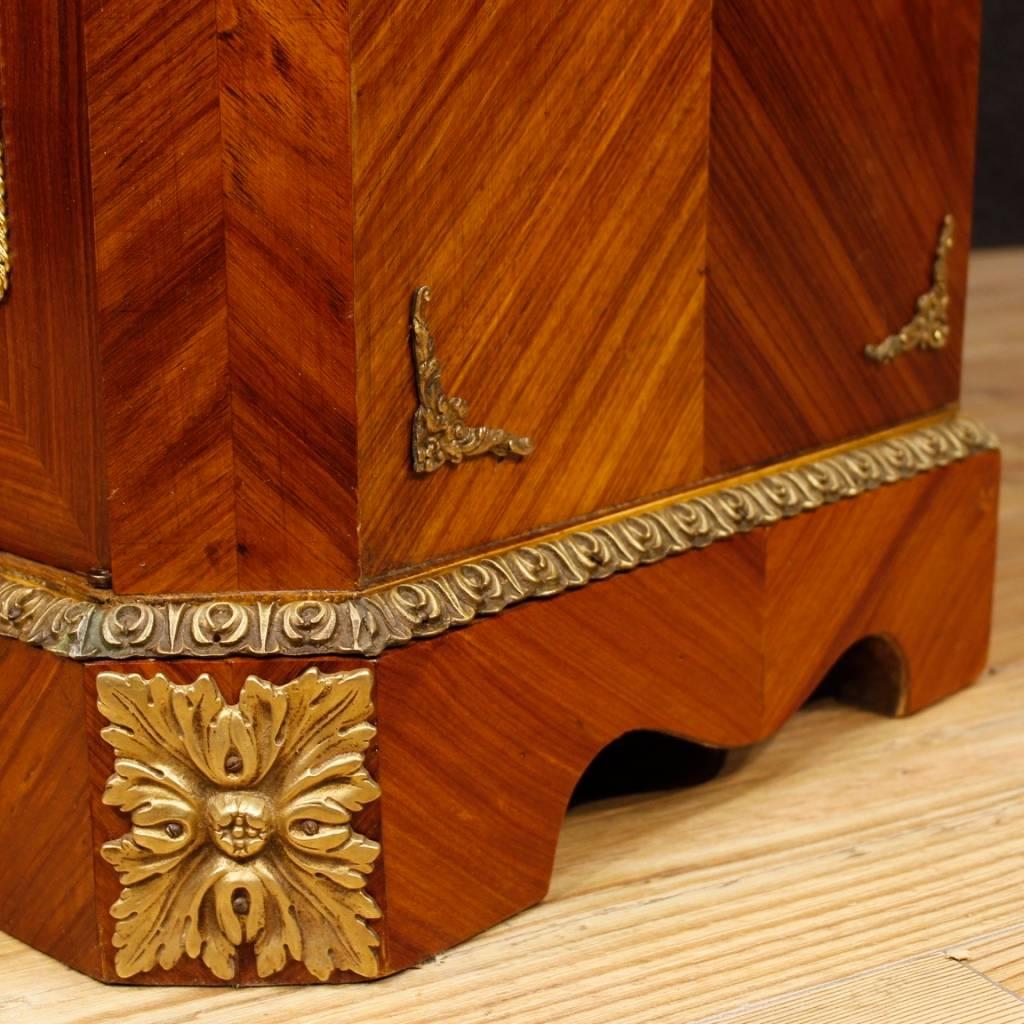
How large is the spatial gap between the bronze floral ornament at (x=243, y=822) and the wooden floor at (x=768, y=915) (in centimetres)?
3

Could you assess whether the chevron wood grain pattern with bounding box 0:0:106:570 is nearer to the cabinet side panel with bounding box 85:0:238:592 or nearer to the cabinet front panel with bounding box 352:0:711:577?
the cabinet side panel with bounding box 85:0:238:592

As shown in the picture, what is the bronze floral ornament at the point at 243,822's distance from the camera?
86cm

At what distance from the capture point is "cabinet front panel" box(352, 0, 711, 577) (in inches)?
33.3

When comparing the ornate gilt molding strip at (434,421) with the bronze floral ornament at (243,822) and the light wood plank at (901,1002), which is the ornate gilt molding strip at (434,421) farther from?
the light wood plank at (901,1002)

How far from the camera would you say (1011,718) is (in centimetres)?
121

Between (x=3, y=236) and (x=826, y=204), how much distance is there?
478 millimetres

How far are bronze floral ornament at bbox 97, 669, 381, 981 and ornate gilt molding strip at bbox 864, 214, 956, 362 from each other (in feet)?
1.55

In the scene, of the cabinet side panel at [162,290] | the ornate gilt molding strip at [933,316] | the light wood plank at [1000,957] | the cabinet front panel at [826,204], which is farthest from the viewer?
the ornate gilt molding strip at [933,316]

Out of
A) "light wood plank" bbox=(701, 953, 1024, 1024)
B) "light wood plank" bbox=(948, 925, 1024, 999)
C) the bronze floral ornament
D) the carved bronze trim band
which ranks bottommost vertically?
"light wood plank" bbox=(701, 953, 1024, 1024)

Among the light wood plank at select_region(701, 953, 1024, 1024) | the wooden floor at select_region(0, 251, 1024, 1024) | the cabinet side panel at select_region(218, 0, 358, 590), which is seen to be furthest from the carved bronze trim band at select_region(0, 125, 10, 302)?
the light wood plank at select_region(701, 953, 1024, 1024)

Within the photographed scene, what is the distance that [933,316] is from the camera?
118 cm

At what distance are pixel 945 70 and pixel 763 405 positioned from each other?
10.2 inches

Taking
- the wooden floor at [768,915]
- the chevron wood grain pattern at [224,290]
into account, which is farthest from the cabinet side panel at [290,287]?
the wooden floor at [768,915]

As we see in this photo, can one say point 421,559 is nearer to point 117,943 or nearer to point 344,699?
point 344,699
